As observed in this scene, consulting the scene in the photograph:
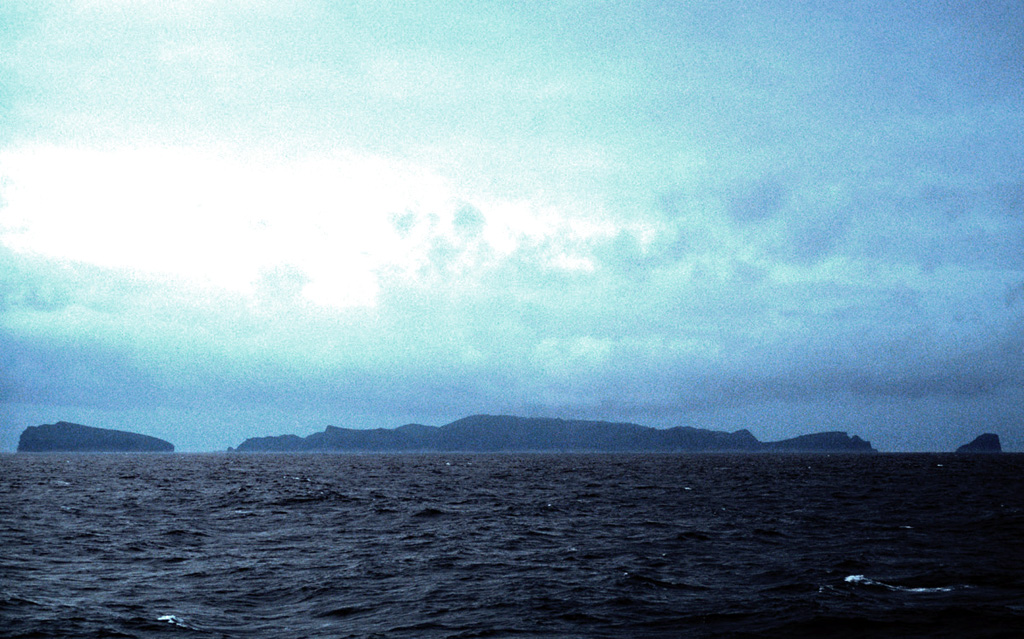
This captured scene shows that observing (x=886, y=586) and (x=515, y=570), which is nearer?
(x=886, y=586)

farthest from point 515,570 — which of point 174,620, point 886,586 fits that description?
point 886,586

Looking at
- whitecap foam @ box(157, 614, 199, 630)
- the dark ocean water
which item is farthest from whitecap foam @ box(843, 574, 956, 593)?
whitecap foam @ box(157, 614, 199, 630)

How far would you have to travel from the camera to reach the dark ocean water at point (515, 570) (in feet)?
80.0

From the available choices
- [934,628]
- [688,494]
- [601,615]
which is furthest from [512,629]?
[688,494]

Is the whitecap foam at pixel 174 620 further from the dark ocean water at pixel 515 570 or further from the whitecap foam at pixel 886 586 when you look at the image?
the whitecap foam at pixel 886 586

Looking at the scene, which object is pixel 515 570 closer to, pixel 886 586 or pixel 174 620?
pixel 174 620

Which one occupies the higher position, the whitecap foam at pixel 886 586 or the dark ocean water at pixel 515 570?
the whitecap foam at pixel 886 586

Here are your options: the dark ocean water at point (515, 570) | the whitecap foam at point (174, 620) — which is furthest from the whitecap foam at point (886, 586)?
the whitecap foam at point (174, 620)

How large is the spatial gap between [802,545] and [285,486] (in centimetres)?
6634

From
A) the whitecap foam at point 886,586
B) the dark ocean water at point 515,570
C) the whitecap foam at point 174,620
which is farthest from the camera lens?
the whitecap foam at point 886,586

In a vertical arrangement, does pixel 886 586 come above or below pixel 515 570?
above

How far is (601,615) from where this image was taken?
25.3m

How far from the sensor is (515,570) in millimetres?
33406

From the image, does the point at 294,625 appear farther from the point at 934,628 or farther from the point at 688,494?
the point at 688,494
